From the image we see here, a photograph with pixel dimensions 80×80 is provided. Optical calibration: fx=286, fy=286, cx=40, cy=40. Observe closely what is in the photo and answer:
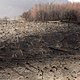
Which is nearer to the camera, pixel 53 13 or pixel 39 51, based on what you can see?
pixel 39 51

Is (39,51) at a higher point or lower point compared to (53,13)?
lower

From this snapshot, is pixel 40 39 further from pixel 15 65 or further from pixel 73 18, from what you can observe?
pixel 73 18

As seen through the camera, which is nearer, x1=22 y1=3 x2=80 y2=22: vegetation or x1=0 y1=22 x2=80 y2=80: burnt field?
x1=0 y1=22 x2=80 y2=80: burnt field

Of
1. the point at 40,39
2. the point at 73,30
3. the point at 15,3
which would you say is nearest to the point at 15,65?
the point at 40,39

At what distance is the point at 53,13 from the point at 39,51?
1.97m

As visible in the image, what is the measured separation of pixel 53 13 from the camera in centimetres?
688

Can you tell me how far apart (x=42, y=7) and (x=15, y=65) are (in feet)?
9.11

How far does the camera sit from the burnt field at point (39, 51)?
14.6 feet

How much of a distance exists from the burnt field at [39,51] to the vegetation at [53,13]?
345 mm

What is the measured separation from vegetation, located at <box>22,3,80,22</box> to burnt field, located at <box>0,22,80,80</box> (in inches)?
13.6

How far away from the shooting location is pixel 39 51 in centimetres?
514

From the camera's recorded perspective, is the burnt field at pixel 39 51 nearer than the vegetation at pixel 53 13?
Yes

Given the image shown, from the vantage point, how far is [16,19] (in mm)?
6891

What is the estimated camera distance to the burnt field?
176 inches
